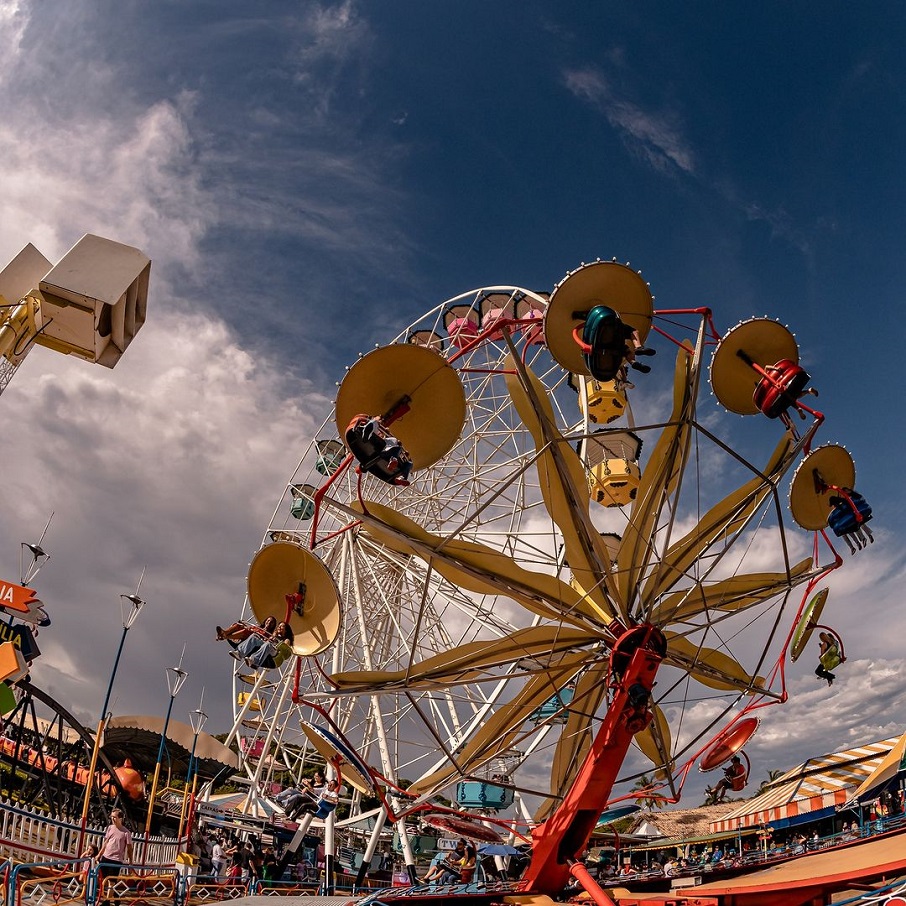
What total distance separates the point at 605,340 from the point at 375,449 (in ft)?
10.4

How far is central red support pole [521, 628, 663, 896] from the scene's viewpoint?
9.39m

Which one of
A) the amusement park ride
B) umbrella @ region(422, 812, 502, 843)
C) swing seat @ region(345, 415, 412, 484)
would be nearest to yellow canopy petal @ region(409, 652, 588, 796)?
umbrella @ region(422, 812, 502, 843)

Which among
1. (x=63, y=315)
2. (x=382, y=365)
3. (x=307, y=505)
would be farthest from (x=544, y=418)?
(x=307, y=505)

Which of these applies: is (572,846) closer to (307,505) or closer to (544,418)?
(544,418)

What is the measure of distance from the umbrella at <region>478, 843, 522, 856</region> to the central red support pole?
432 inches

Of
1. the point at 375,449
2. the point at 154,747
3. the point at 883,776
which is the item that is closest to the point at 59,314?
the point at 375,449

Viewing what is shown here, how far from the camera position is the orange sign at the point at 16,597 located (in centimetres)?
1333

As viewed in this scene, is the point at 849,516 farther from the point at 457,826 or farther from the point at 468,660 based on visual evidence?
the point at 457,826

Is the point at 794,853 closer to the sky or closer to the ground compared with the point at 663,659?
closer to the ground

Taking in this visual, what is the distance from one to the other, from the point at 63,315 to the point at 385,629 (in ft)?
62.7

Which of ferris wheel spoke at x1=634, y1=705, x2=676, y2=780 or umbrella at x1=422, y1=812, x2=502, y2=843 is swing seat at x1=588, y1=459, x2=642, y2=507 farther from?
umbrella at x1=422, y1=812, x2=502, y2=843

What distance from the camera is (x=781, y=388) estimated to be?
10.0 metres

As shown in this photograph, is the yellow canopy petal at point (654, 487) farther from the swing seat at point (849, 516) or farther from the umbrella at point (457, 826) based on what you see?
the umbrella at point (457, 826)

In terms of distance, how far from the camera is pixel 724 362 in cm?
1125
